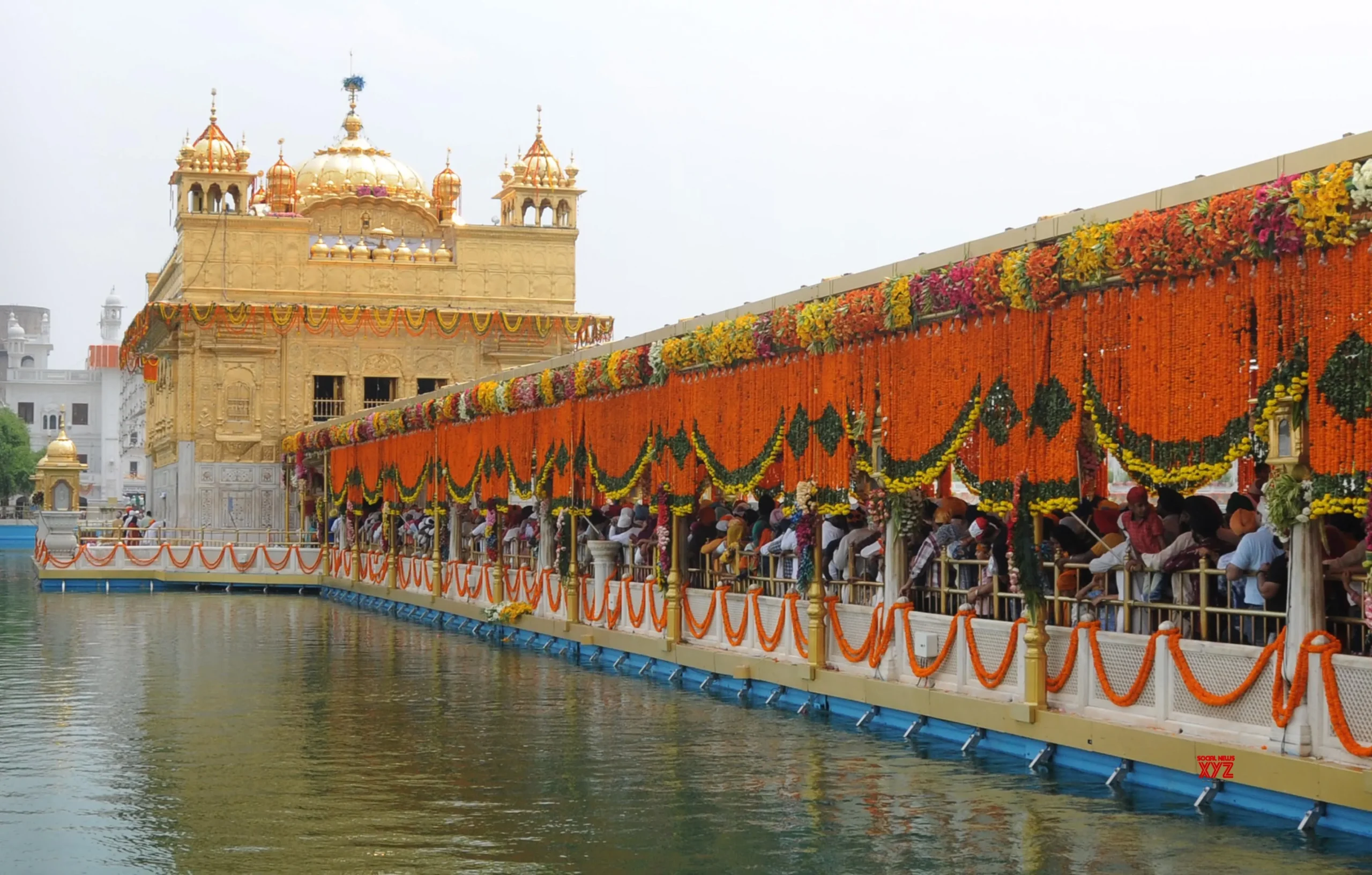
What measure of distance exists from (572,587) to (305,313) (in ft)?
88.6

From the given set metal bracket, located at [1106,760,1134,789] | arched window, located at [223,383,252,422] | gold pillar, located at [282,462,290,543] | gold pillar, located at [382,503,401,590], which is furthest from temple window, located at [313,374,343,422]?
metal bracket, located at [1106,760,1134,789]

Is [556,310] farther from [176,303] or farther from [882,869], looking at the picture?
[882,869]

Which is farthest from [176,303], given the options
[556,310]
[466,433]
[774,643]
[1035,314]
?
[1035,314]

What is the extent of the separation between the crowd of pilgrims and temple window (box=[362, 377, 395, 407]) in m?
32.4

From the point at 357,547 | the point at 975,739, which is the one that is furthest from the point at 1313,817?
the point at 357,547

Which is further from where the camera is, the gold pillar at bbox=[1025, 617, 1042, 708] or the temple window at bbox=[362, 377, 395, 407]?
the temple window at bbox=[362, 377, 395, 407]

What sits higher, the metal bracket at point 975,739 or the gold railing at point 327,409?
the gold railing at point 327,409

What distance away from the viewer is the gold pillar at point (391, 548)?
35.1 meters

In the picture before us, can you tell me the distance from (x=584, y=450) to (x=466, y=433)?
6.41m

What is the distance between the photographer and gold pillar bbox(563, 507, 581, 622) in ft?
78.9

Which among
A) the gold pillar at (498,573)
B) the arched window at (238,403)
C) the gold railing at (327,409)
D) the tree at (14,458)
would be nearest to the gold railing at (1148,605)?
the gold pillar at (498,573)

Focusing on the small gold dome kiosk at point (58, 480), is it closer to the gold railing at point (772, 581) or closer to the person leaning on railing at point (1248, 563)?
the gold railing at point (772, 581)

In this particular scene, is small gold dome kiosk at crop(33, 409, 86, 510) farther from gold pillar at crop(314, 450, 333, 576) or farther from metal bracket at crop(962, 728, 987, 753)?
metal bracket at crop(962, 728, 987, 753)

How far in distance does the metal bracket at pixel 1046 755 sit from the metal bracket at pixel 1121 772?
825 mm
